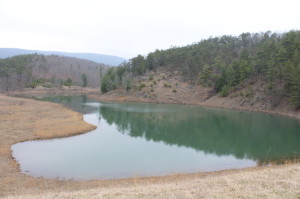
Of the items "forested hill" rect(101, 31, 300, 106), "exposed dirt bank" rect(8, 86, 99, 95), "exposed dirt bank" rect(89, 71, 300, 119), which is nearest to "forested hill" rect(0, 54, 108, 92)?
"exposed dirt bank" rect(8, 86, 99, 95)

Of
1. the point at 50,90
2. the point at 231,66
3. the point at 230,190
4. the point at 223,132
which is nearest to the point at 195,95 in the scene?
the point at 231,66

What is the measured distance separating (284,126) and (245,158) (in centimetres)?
1845

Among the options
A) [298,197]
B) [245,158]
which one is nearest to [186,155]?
[245,158]

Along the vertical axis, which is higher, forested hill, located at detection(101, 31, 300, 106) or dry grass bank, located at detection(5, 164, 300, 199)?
forested hill, located at detection(101, 31, 300, 106)

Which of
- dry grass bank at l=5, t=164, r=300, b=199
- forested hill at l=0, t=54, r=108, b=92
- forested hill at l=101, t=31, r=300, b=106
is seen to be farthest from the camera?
forested hill at l=0, t=54, r=108, b=92

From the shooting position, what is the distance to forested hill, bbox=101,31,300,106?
52.4 m

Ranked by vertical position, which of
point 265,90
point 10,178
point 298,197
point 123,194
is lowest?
point 10,178

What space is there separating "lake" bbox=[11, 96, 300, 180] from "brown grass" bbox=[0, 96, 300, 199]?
1.46 meters

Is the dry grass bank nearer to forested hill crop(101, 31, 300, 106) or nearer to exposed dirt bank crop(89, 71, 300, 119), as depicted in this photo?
exposed dirt bank crop(89, 71, 300, 119)

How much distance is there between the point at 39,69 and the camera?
166 meters

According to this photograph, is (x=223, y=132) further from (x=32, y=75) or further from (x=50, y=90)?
(x=32, y=75)

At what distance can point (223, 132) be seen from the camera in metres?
36.5

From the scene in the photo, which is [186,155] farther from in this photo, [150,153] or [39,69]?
[39,69]

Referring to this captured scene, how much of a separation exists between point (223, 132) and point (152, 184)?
78.9ft
